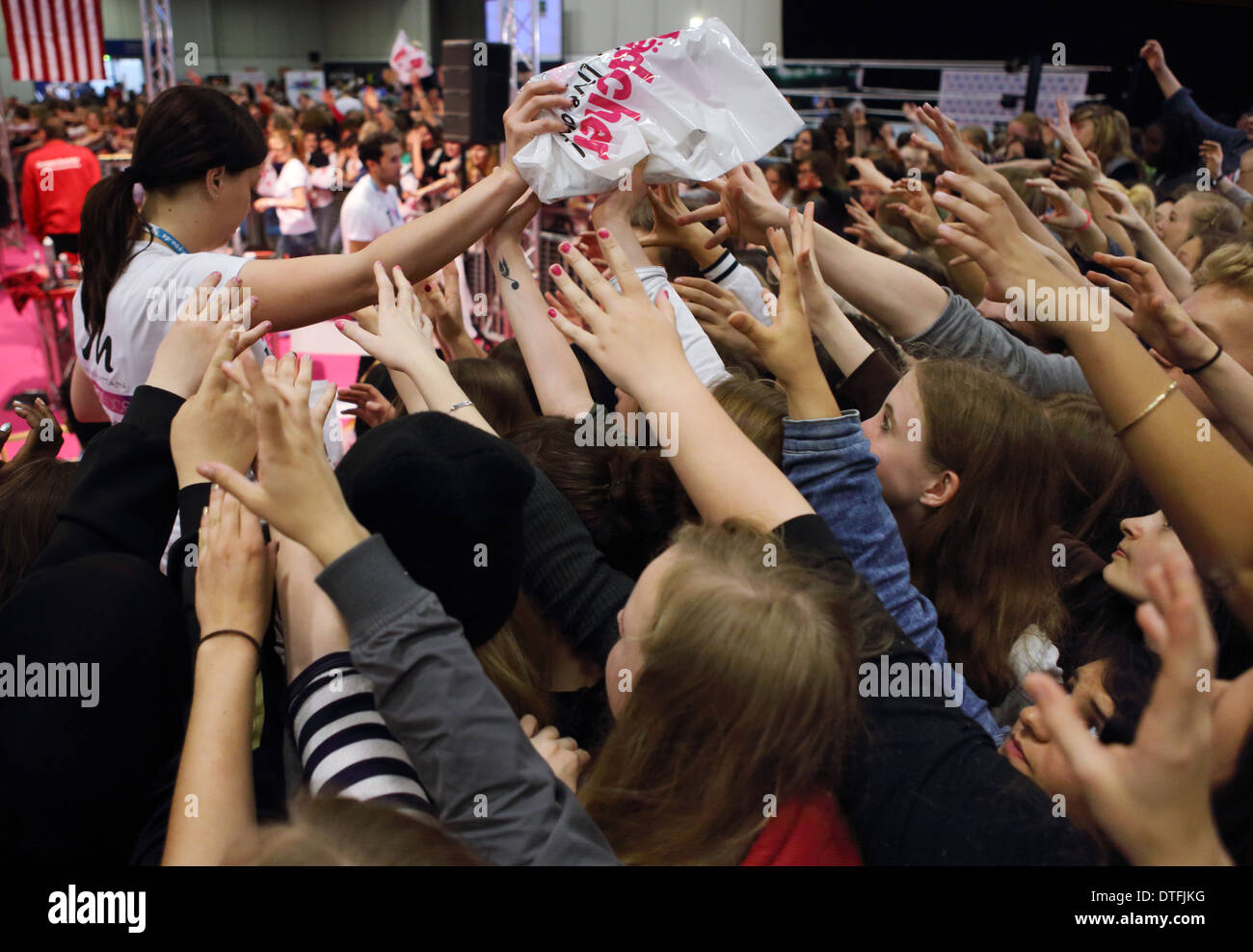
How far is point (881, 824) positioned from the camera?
2.94 feet

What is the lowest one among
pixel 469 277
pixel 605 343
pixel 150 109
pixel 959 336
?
pixel 469 277

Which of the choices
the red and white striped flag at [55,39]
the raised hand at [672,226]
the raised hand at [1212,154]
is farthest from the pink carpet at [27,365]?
the raised hand at [1212,154]

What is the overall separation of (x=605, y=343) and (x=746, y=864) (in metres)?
0.59

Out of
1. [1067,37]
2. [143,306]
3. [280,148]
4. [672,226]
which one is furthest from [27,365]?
[1067,37]

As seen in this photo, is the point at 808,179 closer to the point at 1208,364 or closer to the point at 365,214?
the point at 365,214

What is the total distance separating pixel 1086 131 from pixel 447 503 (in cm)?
506

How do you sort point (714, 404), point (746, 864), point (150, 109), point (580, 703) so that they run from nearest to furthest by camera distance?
point (746, 864) → point (714, 404) → point (580, 703) → point (150, 109)

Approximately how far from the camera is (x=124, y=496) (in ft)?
3.43

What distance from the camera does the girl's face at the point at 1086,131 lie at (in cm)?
482

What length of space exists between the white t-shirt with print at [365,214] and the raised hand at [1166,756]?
18.3 ft

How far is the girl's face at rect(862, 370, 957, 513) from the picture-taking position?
56.1 inches

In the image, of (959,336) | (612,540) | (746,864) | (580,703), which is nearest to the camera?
(746,864)

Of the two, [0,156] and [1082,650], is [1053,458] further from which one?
[0,156]
